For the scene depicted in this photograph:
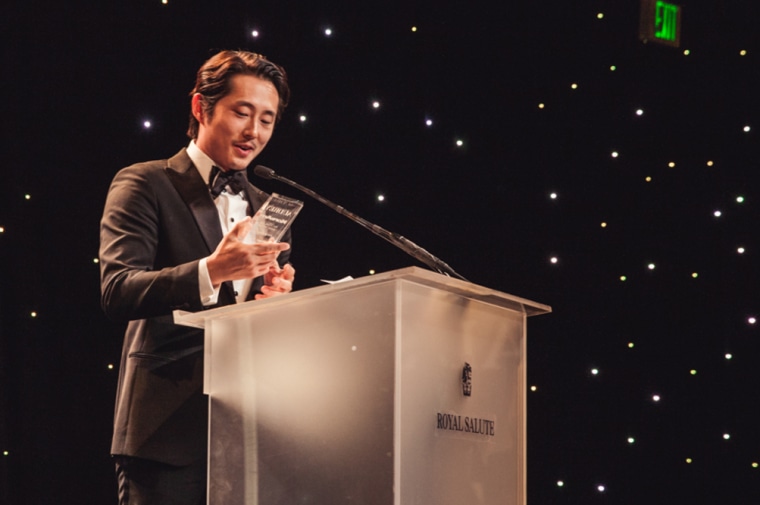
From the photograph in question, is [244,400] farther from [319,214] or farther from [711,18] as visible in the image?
[711,18]

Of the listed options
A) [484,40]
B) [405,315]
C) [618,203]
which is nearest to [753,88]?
[618,203]

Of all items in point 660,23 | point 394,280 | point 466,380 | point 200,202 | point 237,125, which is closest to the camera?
point 394,280

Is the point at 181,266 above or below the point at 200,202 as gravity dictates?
below

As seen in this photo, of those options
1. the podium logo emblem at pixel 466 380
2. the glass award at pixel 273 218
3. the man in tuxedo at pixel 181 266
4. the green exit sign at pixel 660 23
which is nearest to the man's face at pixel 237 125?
the man in tuxedo at pixel 181 266

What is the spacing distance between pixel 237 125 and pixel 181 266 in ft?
1.46

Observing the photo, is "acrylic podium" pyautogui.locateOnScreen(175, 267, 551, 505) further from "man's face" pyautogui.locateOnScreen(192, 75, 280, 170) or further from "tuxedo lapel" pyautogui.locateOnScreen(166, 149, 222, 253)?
"man's face" pyautogui.locateOnScreen(192, 75, 280, 170)

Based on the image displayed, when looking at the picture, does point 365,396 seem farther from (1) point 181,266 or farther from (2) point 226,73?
(2) point 226,73

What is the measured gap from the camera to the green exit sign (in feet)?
11.4

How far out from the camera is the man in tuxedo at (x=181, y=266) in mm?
1641

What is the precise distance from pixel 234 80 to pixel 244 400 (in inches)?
29.5

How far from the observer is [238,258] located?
5.21 feet

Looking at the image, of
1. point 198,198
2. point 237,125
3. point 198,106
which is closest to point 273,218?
point 198,198

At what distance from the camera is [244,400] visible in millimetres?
1575

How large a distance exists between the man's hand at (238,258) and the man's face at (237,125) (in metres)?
0.40
